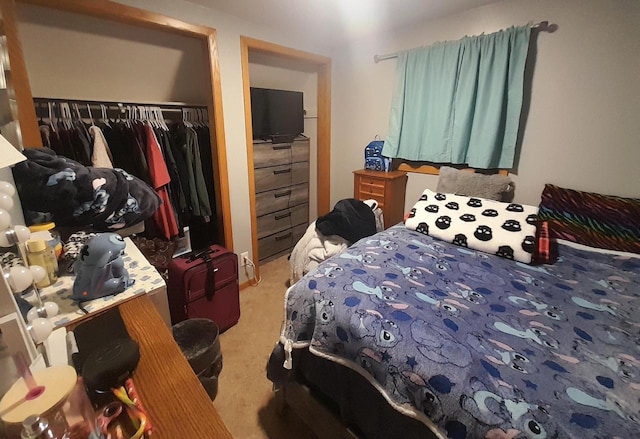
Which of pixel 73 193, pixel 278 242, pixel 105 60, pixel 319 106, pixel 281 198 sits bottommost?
pixel 278 242

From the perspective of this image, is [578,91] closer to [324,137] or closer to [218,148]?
[324,137]

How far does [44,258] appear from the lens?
1008 mm

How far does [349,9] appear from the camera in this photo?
209 cm

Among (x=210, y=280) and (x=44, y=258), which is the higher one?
(x=44, y=258)

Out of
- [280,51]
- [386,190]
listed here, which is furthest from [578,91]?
[280,51]

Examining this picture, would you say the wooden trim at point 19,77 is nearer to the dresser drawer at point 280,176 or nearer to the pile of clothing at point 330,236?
the dresser drawer at point 280,176

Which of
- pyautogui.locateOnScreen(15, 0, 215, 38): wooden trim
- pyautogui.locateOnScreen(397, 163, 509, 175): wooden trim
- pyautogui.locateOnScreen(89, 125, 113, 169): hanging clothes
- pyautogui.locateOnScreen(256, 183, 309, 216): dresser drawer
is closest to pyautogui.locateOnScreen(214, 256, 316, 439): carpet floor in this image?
pyautogui.locateOnScreen(256, 183, 309, 216): dresser drawer

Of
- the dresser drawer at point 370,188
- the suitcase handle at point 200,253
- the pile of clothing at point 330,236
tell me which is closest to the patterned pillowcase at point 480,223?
the pile of clothing at point 330,236

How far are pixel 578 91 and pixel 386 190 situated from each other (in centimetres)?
144

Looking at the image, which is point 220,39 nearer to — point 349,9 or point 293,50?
point 293,50

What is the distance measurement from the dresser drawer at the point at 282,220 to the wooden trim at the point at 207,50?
507mm

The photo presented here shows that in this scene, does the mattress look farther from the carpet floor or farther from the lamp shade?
the lamp shade

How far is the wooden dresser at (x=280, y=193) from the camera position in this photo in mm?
2760

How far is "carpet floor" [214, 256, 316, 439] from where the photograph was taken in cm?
140
